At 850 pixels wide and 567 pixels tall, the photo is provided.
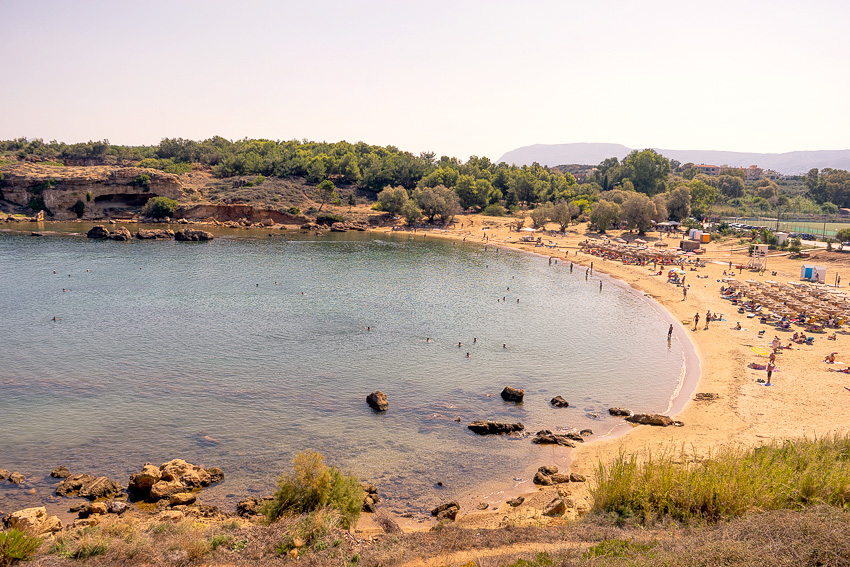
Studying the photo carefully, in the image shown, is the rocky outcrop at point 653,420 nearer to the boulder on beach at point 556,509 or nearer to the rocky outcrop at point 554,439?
the rocky outcrop at point 554,439

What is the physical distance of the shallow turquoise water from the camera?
25.7 metres

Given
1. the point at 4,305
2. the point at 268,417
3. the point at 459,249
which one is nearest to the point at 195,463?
the point at 268,417

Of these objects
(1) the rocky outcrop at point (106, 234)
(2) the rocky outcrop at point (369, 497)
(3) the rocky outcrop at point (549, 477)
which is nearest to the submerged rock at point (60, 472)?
(2) the rocky outcrop at point (369, 497)

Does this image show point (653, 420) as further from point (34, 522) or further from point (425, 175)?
point (425, 175)

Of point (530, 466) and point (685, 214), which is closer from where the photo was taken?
point (530, 466)

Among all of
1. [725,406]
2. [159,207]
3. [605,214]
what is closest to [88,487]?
[725,406]

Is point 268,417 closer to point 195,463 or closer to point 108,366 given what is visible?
point 195,463

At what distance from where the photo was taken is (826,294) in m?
51.8

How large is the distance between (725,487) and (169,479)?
69.6 feet

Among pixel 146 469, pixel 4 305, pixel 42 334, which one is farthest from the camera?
pixel 4 305

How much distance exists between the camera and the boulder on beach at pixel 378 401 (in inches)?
1196

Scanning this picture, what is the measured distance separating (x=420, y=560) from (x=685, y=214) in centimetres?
11040

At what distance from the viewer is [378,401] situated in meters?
30.4

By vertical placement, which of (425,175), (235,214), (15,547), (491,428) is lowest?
(491,428)
